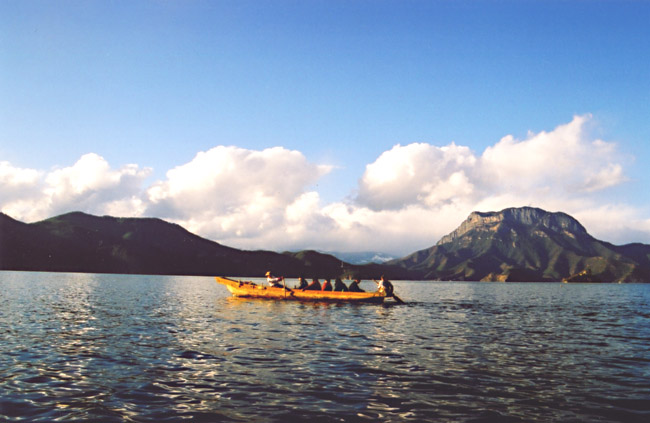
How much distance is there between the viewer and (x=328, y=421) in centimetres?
1182

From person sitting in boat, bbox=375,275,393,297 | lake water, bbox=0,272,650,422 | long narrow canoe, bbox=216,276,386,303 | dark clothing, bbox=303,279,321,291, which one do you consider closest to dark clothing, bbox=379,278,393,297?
person sitting in boat, bbox=375,275,393,297

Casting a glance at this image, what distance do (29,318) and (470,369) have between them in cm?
3341

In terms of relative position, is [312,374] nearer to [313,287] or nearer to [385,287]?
[313,287]

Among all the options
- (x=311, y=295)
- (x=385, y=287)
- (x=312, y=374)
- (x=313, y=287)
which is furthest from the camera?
(x=313, y=287)

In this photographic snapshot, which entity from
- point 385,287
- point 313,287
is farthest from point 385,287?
point 313,287

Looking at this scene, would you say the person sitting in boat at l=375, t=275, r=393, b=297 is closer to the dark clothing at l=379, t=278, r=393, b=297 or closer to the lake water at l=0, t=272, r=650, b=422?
the dark clothing at l=379, t=278, r=393, b=297

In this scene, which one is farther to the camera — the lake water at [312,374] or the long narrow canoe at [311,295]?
the long narrow canoe at [311,295]

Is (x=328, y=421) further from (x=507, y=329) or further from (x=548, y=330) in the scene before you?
(x=548, y=330)

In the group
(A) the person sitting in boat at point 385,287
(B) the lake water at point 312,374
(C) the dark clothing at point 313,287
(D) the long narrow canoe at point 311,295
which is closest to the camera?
(B) the lake water at point 312,374

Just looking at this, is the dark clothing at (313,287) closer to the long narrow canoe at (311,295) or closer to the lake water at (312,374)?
the long narrow canoe at (311,295)

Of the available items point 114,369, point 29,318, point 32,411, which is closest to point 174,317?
point 29,318

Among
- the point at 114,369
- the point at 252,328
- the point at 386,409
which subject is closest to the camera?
the point at 386,409

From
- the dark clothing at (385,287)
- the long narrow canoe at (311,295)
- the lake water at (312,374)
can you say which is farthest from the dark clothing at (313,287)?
the lake water at (312,374)

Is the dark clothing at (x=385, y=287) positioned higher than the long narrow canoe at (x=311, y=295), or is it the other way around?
the dark clothing at (x=385, y=287)
